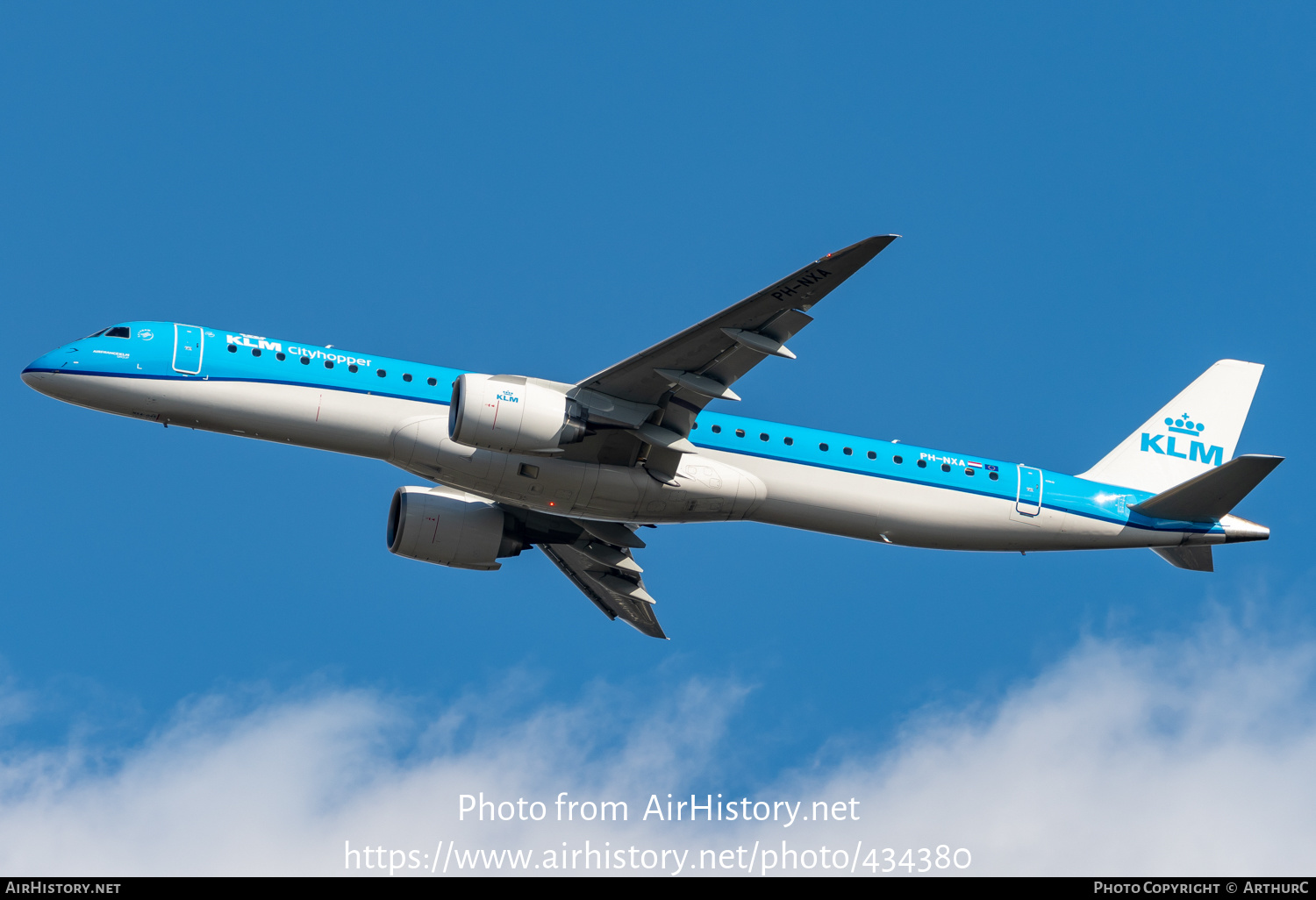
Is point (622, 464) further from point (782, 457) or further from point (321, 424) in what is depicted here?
point (321, 424)

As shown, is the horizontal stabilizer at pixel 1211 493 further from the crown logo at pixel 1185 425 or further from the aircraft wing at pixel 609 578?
the aircraft wing at pixel 609 578

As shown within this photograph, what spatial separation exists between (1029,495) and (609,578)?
12894mm

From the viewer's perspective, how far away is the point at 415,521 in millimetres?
36375

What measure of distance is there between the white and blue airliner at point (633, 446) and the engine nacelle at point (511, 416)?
4cm

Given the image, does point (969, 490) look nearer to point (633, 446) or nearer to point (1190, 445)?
point (1190, 445)

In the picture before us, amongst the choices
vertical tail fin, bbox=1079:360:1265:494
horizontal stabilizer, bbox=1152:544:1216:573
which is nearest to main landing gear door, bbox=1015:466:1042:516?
vertical tail fin, bbox=1079:360:1265:494

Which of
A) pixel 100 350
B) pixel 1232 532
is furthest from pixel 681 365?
pixel 1232 532

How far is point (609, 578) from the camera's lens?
131ft

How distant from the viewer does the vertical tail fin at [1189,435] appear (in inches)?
1507

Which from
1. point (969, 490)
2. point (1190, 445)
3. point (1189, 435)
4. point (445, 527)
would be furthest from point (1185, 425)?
point (445, 527)

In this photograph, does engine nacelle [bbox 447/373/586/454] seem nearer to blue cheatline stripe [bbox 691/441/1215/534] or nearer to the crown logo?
blue cheatline stripe [bbox 691/441/1215/534]

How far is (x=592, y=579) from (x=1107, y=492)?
15.6 meters
